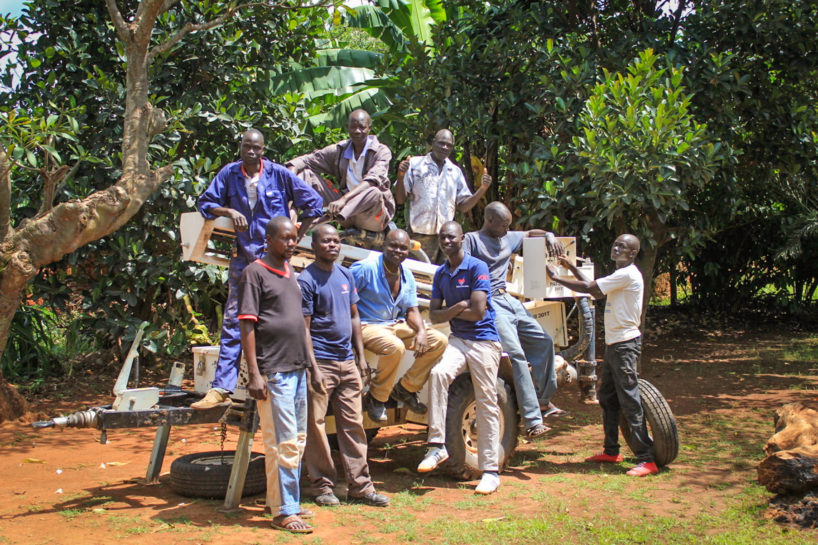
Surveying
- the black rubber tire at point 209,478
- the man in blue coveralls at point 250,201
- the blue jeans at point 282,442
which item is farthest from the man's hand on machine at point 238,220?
the black rubber tire at point 209,478

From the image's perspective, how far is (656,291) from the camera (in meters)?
18.3

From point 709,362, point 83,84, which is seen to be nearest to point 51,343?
point 83,84

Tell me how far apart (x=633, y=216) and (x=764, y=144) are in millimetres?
2449

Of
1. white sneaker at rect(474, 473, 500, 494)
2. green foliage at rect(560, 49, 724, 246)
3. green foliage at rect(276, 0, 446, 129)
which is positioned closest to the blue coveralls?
white sneaker at rect(474, 473, 500, 494)

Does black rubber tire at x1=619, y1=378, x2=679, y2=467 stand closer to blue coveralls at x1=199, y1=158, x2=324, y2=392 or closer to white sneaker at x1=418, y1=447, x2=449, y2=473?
white sneaker at x1=418, y1=447, x2=449, y2=473

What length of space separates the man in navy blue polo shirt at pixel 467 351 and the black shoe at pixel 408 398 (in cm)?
24

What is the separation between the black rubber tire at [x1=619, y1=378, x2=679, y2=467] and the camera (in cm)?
651

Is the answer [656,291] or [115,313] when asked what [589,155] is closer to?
[115,313]

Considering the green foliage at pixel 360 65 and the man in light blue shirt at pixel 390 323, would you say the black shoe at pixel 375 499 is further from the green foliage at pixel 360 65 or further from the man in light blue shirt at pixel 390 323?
the green foliage at pixel 360 65

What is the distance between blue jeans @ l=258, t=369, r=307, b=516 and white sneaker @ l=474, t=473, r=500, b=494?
149 centimetres

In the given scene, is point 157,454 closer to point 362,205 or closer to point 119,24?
point 362,205

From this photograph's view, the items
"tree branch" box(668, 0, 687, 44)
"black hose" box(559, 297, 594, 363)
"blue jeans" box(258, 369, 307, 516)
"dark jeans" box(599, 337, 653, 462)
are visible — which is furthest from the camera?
"tree branch" box(668, 0, 687, 44)

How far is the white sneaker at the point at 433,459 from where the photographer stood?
5.84 metres

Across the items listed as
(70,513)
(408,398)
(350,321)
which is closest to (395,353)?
(350,321)
